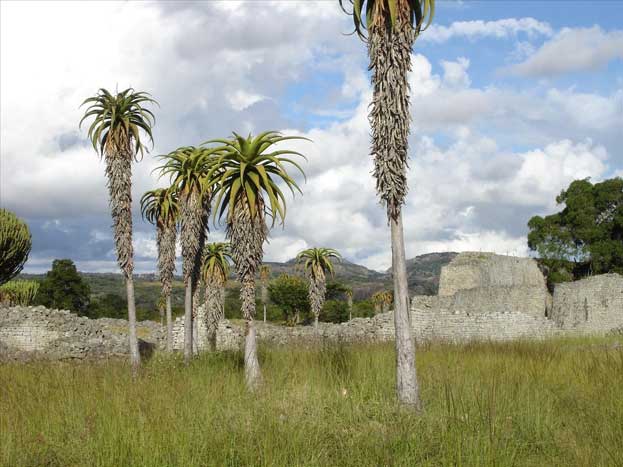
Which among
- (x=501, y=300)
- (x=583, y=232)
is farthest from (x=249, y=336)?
(x=583, y=232)

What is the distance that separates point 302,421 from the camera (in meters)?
8.34

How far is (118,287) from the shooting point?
181 meters

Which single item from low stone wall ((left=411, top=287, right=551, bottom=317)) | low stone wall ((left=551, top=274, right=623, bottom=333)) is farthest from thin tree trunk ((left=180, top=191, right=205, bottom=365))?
low stone wall ((left=551, top=274, right=623, bottom=333))

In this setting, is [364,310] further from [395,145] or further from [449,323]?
[395,145]

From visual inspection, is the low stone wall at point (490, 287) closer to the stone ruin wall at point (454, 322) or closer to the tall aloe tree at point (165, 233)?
the stone ruin wall at point (454, 322)

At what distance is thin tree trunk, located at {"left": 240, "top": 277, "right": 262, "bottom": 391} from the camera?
524 inches

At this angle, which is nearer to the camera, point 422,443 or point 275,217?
point 422,443

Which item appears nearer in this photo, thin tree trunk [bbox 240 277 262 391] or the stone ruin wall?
thin tree trunk [bbox 240 277 262 391]

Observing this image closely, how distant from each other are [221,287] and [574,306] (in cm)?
1999

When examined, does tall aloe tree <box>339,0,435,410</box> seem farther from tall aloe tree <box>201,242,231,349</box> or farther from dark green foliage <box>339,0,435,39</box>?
tall aloe tree <box>201,242,231,349</box>

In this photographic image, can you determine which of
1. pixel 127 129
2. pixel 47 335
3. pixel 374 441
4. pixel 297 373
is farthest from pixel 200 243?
pixel 47 335

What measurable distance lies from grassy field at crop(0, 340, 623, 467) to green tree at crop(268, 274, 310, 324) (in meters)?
54.3

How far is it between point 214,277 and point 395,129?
1826 centimetres

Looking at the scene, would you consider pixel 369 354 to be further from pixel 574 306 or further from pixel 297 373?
pixel 574 306
